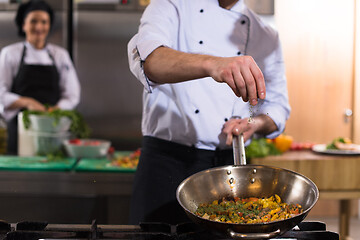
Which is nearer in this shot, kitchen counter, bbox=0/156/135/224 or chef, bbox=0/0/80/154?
kitchen counter, bbox=0/156/135/224

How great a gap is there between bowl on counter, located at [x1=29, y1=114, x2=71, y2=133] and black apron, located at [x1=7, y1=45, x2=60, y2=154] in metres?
0.57

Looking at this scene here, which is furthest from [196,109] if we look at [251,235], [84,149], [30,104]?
[30,104]

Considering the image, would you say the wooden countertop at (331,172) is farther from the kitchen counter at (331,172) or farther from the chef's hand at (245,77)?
the chef's hand at (245,77)

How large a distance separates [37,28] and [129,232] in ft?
7.47

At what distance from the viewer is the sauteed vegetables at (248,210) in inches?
37.9

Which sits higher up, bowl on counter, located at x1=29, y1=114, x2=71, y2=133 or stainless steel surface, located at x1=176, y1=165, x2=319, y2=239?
stainless steel surface, located at x1=176, y1=165, x2=319, y2=239

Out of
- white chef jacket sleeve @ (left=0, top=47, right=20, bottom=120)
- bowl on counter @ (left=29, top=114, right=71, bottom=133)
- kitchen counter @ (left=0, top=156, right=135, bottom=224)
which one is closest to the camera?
kitchen counter @ (left=0, top=156, right=135, bottom=224)

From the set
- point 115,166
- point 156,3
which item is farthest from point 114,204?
point 156,3

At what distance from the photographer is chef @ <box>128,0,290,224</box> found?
136 cm

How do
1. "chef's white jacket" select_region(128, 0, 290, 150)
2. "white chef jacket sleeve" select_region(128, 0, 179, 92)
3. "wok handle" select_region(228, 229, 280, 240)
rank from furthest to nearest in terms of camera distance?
"chef's white jacket" select_region(128, 0, 290, 150)
"white chef jacket sleeve" select_region(128, 0, 179, 92)
"wok handle" select_region(228, 229, 280, 240)

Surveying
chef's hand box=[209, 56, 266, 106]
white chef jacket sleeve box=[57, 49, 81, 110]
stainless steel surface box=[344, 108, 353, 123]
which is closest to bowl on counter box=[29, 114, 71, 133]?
white chef jacket sleeve box=[57, 49, 81, 110]

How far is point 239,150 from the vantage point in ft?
3.76

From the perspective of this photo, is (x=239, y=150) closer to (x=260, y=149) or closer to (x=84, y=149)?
(x=84, y=149)

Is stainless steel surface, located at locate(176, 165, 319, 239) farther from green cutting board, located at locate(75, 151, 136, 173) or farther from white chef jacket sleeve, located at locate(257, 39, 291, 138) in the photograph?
green cutting board, located at locate(75, 151, 136, 173)
